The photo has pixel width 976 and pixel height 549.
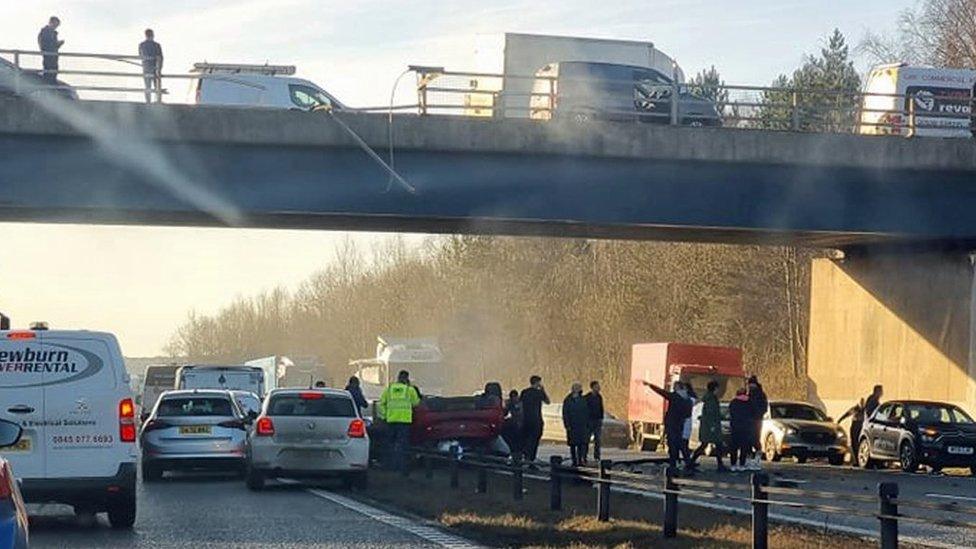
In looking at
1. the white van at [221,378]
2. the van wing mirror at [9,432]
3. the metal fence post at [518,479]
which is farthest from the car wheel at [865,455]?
the van wing mirror at [9,432]

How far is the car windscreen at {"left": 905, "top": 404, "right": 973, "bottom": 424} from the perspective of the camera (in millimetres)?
37719

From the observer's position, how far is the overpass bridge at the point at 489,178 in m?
34.8

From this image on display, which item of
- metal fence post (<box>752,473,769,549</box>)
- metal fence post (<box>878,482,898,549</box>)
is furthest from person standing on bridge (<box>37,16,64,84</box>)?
metal fence post (<box>878,482,898,549</box>)

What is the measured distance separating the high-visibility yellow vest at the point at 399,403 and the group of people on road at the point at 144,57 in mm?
7696

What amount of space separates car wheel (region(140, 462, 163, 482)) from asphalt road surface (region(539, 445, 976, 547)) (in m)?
7.71

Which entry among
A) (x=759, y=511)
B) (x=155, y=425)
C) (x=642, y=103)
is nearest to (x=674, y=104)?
(x=642, y=103)

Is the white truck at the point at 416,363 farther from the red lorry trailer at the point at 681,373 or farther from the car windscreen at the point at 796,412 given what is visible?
the car windscreen at the point at 796,412

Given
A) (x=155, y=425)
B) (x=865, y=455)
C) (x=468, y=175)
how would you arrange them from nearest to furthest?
(x=155, y=425)
(x=468, y=175)
(x=865, y=455)

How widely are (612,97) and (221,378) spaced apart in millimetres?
15721

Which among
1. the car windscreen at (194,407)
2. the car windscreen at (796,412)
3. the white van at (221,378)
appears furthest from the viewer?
the white van at (221,378)

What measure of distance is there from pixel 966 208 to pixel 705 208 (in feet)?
17.5

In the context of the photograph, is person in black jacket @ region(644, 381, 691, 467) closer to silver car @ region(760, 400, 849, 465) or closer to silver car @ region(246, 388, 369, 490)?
silver car @ region(246, 388, 369, 490)

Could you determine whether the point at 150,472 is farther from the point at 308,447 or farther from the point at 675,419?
the point at 675,419

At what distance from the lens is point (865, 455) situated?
39.8 meters
